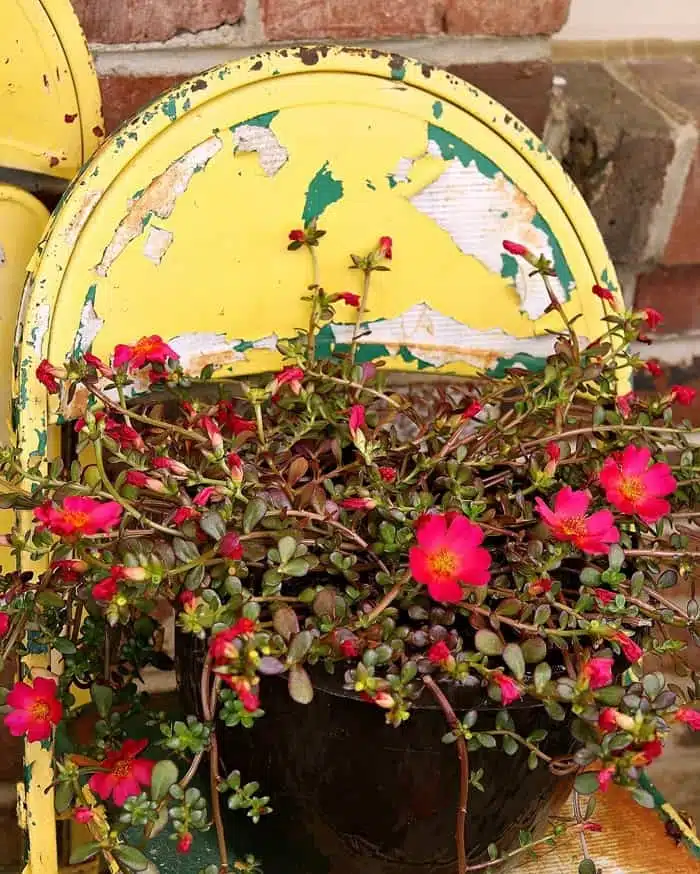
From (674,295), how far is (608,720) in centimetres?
54

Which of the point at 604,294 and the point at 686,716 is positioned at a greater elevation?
the point at 604,294

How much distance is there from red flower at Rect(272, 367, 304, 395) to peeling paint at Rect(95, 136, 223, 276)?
0.13 meters

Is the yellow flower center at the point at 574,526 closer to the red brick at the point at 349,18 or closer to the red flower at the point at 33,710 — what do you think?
the red flower at the point at 33,710

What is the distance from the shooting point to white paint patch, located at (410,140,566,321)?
652 millimetres

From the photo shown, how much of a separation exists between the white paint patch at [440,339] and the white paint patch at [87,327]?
0.53ft

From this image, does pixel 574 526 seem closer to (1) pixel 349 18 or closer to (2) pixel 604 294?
(2) pixel 604 294

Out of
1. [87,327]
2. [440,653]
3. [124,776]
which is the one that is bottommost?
[124,776]

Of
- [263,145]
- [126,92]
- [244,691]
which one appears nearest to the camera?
[244,691]

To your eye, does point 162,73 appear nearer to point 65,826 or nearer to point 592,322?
point 592,322

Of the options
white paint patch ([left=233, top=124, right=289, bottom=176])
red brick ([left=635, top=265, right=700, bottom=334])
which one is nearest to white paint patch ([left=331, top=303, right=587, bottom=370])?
white paint patch ([left=233, top=124, right=289, bottom=176])

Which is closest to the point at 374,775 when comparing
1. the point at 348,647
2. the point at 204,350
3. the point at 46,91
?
the point at 348,647

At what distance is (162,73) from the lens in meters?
0.73

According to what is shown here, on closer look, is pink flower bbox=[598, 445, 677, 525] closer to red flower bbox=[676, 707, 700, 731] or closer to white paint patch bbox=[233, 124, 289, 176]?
red flower bbox=[676, 707, 700, 731]

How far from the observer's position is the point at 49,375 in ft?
1.72
